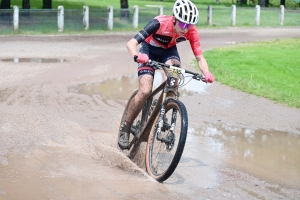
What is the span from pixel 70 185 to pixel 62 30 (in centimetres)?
2313

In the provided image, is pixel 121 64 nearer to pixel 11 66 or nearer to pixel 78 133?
pixel 11 66

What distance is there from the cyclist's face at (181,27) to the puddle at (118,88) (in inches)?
197

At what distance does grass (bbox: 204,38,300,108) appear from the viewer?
Result: 13.8 meters

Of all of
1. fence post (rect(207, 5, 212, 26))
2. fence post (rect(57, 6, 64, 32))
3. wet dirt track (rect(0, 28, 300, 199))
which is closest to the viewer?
wet dirt track (rect(0, 28, 300, 199))

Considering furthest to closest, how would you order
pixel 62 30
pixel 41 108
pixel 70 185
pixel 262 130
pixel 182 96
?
pixel 62 30 → pixel 182 96 → pixel 41 108 → pixel 262 130 → pixel 70 185

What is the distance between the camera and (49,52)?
21.0 metres

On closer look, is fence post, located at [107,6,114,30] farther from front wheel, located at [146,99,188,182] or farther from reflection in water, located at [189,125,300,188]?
front wheel, located at [146,99,188,182]

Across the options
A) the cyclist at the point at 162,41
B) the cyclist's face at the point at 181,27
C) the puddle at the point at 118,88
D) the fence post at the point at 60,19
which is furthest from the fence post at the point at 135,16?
the cyclist's face at the point at 181,27

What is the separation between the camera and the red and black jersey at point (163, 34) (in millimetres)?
7273

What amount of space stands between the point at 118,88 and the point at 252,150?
5.24 metres

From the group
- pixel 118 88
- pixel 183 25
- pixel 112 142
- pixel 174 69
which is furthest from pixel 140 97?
pixel 118 88

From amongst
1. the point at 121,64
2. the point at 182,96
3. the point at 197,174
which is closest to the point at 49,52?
the point at 121,64

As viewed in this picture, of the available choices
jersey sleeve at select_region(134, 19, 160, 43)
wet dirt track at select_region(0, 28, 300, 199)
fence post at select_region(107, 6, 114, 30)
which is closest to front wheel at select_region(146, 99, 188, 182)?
wet dirt track at select_region(0, 28, 300, 199)

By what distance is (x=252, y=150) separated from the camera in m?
8.70
